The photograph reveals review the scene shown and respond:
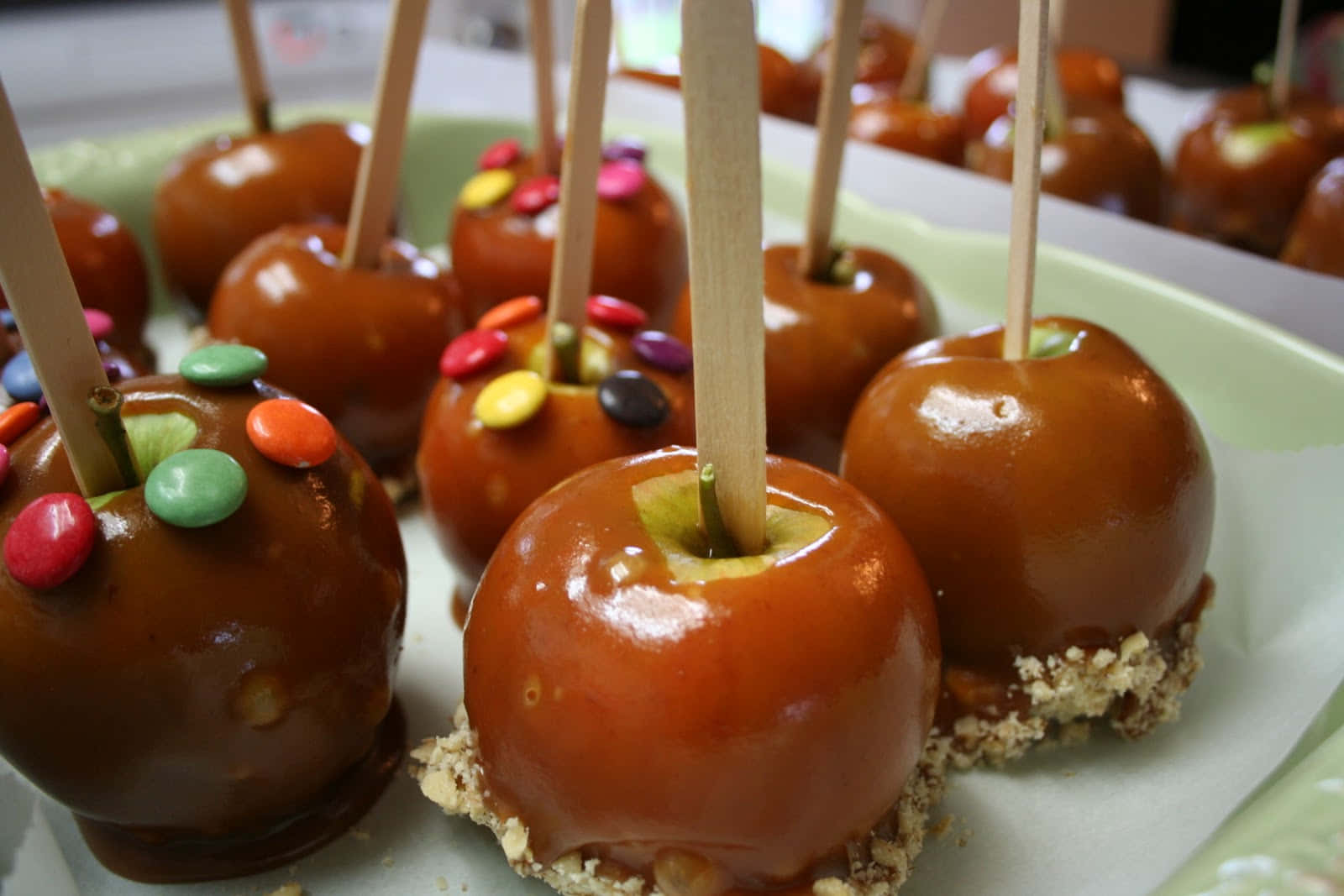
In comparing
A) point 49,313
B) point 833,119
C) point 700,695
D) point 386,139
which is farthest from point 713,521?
point 386,139

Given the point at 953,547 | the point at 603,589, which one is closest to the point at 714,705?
the point at 603,589

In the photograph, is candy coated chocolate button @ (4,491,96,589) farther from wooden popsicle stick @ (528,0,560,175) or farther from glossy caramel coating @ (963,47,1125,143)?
glossy caramel coating @ (963,47,1125,143)

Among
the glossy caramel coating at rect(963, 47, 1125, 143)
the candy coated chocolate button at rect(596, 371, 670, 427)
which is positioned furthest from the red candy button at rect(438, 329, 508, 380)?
the glossy caramel coating at rect(963, 47, 1125, 143)

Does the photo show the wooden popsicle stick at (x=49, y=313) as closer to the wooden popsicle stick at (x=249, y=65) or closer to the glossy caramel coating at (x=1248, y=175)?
the wooden popsicle stick at (x=249, y=65)

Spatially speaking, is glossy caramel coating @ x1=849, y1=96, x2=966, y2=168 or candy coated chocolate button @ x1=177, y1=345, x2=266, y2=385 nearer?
candy coated chocolate button @ x1=177, y1=345, x2=266, y2=385

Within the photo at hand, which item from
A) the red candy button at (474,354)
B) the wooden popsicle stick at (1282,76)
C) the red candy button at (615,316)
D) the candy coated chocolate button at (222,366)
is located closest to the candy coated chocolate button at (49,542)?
the candy coated chocolate button at (222,366)

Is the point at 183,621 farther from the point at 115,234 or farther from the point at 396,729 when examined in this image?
the point at 115,234
